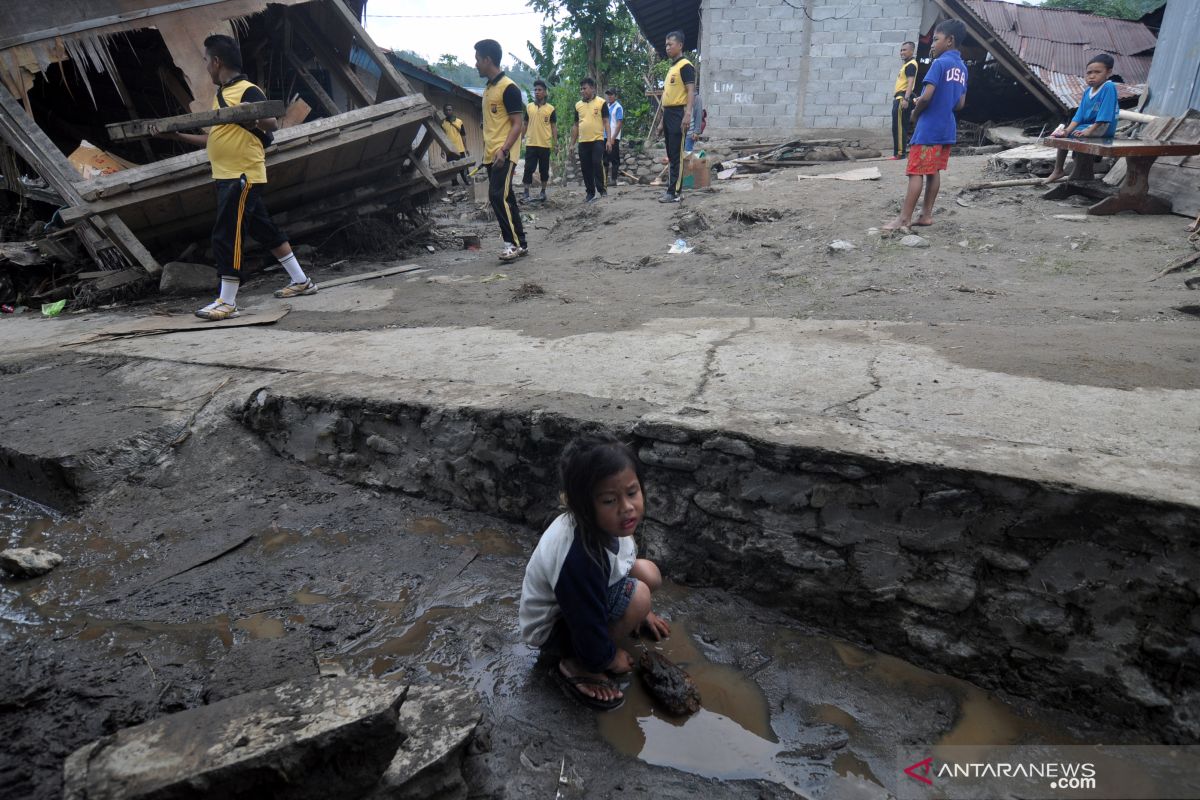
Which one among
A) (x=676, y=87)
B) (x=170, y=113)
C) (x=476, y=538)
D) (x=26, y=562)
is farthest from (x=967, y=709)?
(x=170, y=113)

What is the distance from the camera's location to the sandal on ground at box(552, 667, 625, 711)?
186 cm

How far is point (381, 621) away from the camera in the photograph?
220 cm

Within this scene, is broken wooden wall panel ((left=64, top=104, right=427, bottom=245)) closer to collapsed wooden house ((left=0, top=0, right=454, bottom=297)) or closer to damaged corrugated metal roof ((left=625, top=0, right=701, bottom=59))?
collapsed wooden house ((left=0, top=0, right=454, bottom=297))

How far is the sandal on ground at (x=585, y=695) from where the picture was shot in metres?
1.86

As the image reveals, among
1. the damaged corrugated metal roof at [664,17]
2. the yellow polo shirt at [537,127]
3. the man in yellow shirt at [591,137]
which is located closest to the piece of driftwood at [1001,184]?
the man in yellow shirt at [591,137]

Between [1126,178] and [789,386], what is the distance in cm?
495

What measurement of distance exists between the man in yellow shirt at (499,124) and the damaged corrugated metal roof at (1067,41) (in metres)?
10.7

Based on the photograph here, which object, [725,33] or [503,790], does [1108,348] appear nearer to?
[503,790]

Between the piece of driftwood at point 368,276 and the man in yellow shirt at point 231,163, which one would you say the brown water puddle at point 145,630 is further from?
the piece of driftwood at point 368,276

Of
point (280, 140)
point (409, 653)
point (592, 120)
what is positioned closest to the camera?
point (409, 653)

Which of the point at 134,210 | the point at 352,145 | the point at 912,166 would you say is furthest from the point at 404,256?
the point at 912,166

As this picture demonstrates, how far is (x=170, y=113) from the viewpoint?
21.5 feet

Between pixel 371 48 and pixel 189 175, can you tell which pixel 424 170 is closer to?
pixel 371 48

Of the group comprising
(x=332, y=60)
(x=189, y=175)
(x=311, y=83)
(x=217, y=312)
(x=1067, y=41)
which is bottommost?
(x=217, y=312)
